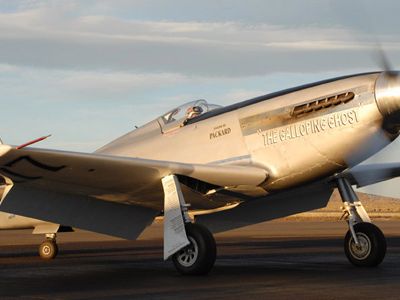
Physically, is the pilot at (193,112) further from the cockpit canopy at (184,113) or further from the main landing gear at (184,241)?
the main landing gear at (184,241)

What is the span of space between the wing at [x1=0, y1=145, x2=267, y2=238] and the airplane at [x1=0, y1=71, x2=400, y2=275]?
0.02 metres

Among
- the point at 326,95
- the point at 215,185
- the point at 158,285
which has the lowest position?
the point at 158,285

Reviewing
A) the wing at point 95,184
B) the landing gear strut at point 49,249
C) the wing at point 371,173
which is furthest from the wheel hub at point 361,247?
the landing gear strut at point 49,249

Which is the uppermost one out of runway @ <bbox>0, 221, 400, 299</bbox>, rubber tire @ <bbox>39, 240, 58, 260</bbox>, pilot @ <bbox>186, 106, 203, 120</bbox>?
pilot @ <bbox>186, 106, 203, 120</bbox>

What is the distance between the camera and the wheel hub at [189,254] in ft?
39.2

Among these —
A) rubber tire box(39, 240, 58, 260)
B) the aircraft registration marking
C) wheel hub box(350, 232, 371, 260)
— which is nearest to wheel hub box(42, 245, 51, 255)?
rubber tire box(39, 240, 58, 260)

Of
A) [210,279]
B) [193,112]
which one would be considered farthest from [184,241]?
[193,112]

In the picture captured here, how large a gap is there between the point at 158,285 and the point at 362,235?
4.15 meters

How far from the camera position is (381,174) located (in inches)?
607

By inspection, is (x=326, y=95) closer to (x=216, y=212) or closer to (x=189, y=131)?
(x=189, y=131)

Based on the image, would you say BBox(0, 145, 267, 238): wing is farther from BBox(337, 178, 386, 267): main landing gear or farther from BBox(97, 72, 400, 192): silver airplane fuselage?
BBox(337, 178, 386, 267): main landing gear

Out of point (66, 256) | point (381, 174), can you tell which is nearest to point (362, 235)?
point (381, 174)

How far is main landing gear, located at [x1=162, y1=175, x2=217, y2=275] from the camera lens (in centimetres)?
1186

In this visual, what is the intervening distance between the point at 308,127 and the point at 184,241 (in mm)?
2563
